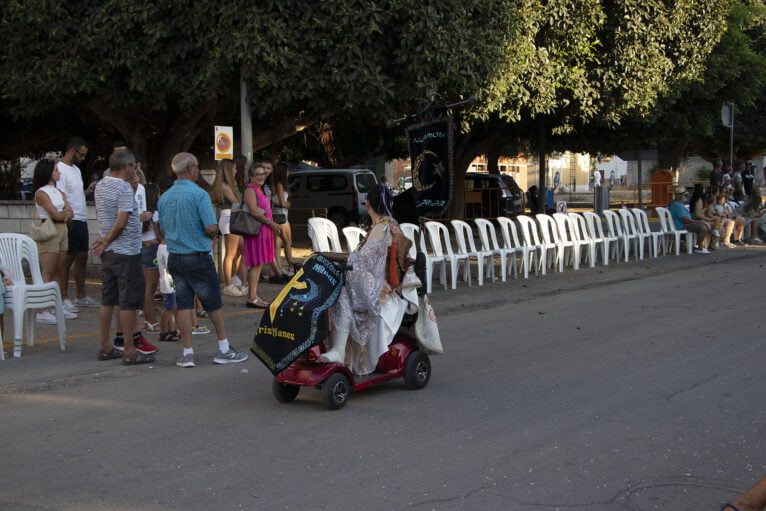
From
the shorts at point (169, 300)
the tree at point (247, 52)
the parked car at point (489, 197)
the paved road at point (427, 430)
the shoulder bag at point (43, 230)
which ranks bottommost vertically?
the paved road at point (427, 430)

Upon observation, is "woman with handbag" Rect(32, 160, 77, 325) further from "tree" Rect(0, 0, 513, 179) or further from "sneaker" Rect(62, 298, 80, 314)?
"tree" Rect(0, 0, 513, 179)

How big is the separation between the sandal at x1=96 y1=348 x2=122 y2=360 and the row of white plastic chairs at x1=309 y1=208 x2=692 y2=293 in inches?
137

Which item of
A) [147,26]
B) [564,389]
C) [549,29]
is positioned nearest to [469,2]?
[549,29]

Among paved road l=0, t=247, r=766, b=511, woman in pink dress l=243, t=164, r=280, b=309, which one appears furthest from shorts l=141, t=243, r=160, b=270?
woman in pink dress l=243, t=164, r=280, b=309

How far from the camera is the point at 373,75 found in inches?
509

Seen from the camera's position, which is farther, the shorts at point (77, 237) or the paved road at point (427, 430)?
the shorts at point (77, 237)

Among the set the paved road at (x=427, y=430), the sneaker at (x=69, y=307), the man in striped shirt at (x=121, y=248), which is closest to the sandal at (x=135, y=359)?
the man in striped shirt at (x=121, y=248)

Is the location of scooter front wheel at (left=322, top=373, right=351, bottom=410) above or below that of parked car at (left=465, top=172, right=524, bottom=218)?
below

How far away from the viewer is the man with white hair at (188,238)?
736 cm

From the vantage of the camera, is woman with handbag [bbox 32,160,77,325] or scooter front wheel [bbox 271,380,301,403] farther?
woman with handbag [bbox 32,160,77,325]

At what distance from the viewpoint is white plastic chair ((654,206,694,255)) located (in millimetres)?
18844

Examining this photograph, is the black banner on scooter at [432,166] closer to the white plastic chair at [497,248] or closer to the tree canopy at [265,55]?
the tree canopy at [265,55]

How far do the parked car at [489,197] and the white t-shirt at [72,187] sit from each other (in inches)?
772

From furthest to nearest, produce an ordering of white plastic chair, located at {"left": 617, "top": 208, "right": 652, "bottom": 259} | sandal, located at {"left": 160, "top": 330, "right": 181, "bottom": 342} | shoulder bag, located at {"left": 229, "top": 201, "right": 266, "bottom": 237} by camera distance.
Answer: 1. white plastic chair, located at {"left": 617, "top": 208, "right": 652, "bottom": 259}
2. shoulder bag, located at {"left": 229, "top": 201, "right": 266, "bottom": 237}
3. sandal, located at {"left": 160, "top": 330, "right": 181, "bottom": 342}
